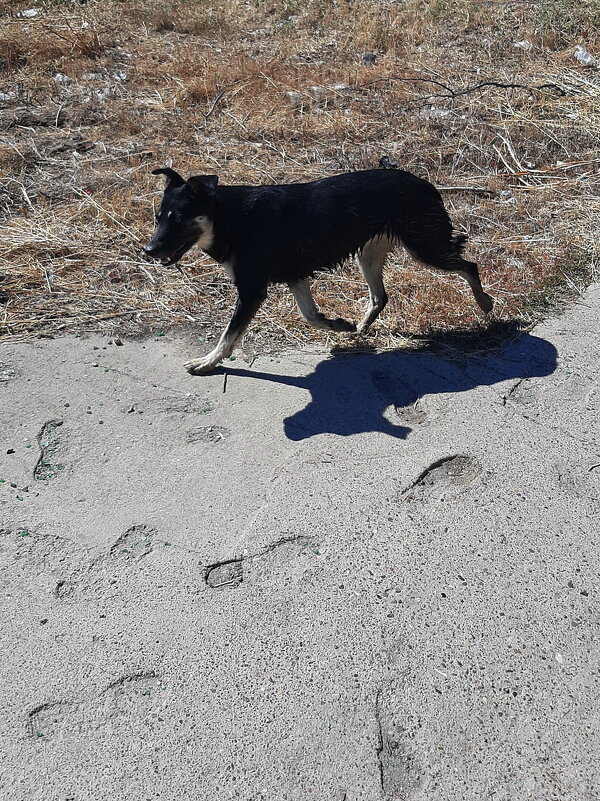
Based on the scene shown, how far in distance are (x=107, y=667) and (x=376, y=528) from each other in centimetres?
134

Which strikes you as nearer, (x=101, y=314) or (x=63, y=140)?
(x=101, y=314)

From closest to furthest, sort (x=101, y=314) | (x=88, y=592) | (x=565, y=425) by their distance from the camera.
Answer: (x=88, y=592)
(x=565, y=425)
(x=101, y=314)

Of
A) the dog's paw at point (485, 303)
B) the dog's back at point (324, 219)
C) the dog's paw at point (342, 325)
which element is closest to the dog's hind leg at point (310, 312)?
the dog's paw at point (342, 325)

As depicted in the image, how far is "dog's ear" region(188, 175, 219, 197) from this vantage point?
4.23 metres

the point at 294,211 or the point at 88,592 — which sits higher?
the point at 294,211

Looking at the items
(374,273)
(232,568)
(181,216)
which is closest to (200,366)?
(181,216)

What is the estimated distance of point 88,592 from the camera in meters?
3.39

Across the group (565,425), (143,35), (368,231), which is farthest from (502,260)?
(143,35)

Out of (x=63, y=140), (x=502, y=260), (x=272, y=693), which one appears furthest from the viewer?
(x=63, y=140)

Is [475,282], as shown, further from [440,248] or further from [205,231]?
[205,231]

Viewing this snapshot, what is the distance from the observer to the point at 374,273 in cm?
504

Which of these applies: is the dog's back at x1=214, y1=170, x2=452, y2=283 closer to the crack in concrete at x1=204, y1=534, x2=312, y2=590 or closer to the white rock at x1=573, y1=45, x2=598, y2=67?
the crack in concrete at x1=204, y1=534, x2=312, y2=590

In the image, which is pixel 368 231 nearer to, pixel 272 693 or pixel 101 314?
pixel 101 314

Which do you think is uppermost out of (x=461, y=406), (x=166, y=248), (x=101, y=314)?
(x=166, y=248)
